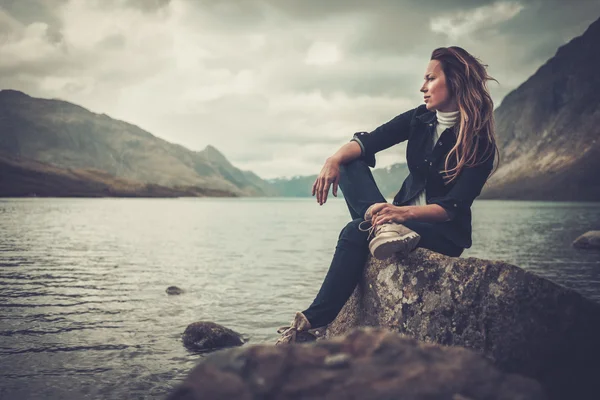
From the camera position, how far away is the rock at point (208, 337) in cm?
954

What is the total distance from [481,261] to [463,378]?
248cm

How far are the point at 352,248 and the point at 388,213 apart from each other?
0.65 meters

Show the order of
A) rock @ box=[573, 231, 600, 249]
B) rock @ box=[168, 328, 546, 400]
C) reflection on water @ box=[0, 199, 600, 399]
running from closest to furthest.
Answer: rock @ box=[168, 328, 546, 400] < reflection on water @ box=[0, 199, 600, 399] < rock @ box=[573, 231, 600, 249]

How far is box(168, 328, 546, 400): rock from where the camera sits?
2.38 m

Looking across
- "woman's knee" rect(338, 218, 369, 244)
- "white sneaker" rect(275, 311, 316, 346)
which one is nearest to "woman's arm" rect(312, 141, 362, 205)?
"woman's knee" rect(338, 218, 369, 244)

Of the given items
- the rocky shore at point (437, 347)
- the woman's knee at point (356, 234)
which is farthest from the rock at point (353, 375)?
the woman's knee at point (356, 234)

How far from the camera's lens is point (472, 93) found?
5.07 meters

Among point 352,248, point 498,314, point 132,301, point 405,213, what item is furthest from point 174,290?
point 498,314

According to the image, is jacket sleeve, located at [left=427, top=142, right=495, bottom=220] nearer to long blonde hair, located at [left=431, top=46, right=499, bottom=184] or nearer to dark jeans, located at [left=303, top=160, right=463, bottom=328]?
long blonde hair, located at [left=431, top=46, right=499, bottom=184]

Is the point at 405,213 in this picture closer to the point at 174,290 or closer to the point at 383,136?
the point at 383,136

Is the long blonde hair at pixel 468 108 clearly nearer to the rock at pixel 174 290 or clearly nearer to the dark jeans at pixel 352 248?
the dark jeans at pixel 352 248

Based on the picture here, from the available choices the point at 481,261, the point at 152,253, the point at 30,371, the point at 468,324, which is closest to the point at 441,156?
the point at 481,261

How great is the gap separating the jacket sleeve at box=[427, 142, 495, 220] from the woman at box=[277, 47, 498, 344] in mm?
11

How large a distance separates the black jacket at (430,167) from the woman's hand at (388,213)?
0.47 meters
